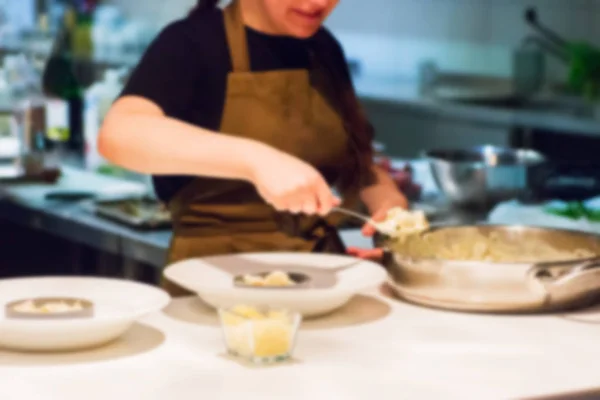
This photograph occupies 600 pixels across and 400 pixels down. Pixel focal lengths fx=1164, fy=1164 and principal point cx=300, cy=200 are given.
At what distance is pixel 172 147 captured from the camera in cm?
191

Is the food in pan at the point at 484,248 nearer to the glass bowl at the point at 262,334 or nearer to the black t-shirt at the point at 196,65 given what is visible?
the glass bowl at the point at 262,334

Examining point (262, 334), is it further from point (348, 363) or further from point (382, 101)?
point (382, 101)

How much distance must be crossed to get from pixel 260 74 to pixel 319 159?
234 millimetres

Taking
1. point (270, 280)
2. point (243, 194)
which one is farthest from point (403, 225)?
point (243, 194)

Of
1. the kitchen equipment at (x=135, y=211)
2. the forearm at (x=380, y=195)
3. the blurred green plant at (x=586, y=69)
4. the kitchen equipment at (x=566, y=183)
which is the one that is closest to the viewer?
the forearm at (x=380, y=195)

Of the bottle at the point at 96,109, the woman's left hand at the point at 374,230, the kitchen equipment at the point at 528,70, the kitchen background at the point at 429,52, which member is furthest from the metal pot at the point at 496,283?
the kitchen equipment at the point at 528,70

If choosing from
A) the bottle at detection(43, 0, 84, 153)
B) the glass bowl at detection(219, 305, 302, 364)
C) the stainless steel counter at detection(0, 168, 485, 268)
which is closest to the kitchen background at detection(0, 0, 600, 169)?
the bottle at detection(43, 0, 84, 153)

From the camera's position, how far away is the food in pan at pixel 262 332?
5.33 feet

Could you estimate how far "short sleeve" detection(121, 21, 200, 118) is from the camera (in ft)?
6.98

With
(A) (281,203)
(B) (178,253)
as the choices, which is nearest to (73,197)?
(B) (178,253)

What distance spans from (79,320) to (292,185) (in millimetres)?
379

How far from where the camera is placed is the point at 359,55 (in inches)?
266

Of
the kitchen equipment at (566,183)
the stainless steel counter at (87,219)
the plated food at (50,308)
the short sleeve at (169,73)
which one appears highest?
the short sleeve at (169,73)

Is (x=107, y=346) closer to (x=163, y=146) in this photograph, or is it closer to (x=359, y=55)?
(x=163, y=146)
